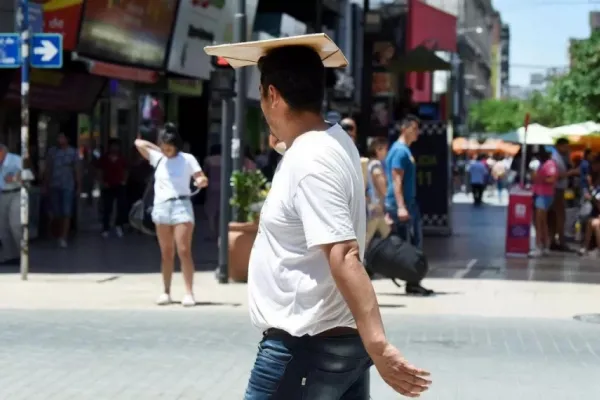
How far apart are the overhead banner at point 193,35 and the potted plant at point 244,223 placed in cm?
1108

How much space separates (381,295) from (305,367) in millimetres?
10483

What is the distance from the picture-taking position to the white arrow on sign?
15594 mm

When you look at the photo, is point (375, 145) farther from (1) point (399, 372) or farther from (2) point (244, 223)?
(1) point (399, 372)

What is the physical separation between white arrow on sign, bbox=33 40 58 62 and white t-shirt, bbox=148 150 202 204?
325cm

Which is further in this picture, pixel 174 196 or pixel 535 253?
pixel 535 253

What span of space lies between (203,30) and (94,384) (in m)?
20.7

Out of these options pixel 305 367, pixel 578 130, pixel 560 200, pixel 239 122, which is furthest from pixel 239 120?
pixel 578 130

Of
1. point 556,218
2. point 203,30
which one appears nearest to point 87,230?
point 203,30

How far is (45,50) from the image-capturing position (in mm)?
15594

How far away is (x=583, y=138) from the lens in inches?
1164

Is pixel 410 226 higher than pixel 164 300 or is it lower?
higher

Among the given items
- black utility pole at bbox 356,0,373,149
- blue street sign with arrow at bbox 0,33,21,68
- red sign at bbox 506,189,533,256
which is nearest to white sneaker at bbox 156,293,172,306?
blue street sign with arrow at bbox 0,33,21,68

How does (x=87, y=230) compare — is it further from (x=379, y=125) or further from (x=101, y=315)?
(x=101, y=315)

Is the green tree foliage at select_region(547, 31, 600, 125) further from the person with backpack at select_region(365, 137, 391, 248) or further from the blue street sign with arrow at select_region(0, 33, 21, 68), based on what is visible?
the blue street sign with arrow at select_region(0, 33, 21, 68)
